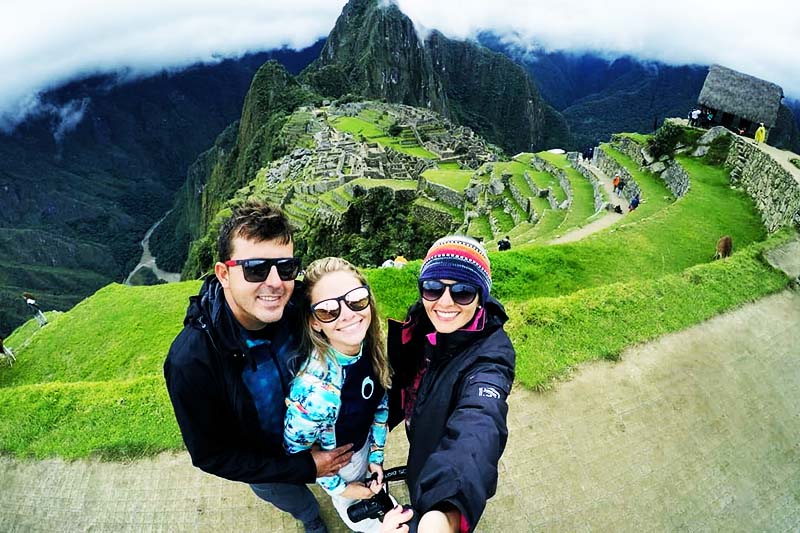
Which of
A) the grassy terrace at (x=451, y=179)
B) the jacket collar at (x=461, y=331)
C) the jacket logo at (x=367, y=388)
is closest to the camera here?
the jacket collar at (x=461, y=331)

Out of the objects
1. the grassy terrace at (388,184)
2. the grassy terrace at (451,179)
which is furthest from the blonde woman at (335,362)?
the grassy terrace at (388,184)

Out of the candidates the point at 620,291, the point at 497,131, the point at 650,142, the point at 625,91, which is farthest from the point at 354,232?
the point at 625,91

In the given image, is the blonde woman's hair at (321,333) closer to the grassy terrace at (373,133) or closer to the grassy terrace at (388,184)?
the grassy terrace at (388,184)

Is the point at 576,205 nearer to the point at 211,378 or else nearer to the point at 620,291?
the point at 620,291

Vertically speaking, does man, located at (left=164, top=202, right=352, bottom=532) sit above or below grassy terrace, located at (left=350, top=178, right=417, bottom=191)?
above

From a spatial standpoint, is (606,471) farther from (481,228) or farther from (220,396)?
(481,228)

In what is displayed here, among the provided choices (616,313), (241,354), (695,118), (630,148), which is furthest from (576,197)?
(241,354)

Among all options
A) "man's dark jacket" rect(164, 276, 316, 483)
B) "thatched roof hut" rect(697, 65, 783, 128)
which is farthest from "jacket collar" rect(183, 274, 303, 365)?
"thatched roof hut" rect(697, 65, 783, 128)

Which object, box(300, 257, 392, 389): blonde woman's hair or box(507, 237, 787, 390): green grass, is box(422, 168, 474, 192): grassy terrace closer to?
box(507, 237, 787, 390): green grass
